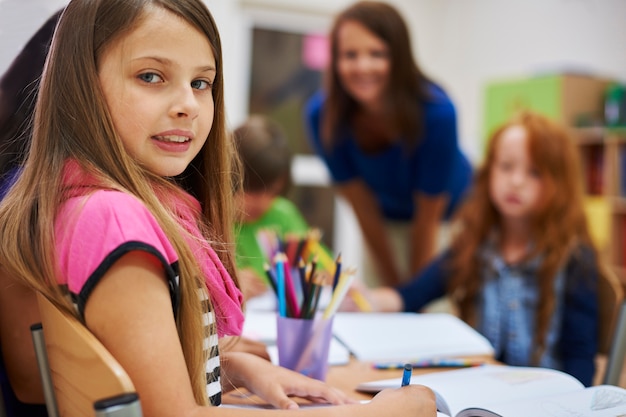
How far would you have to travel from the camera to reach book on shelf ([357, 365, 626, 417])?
0.58 metres

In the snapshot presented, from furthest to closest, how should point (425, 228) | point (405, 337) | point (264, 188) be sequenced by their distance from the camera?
1. point (425, 228)
2. point (264, 188)
3. point (405, 337)

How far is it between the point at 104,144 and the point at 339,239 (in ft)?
10.9

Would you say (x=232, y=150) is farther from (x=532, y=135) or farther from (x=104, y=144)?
(x=532, y=135)

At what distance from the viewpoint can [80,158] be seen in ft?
1.68

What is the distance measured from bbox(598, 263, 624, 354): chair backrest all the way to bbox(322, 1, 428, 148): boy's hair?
2.30ft

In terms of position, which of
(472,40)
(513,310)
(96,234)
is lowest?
(513,310)

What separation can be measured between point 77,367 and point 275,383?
224 mm

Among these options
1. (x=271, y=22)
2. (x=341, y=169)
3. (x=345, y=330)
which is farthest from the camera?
(x=271, y=22)

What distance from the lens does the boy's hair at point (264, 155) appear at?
152cm

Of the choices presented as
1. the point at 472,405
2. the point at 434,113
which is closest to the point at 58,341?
the point at 472,405

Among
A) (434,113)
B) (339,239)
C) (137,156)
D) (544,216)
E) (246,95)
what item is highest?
(246,95)

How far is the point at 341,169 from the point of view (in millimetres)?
1915

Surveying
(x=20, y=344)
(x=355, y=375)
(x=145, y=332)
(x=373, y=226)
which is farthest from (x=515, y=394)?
(x=373, y=226)

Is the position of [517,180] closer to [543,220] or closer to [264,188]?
[543,220]
